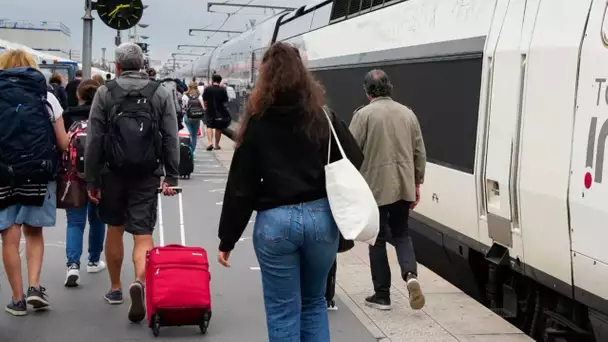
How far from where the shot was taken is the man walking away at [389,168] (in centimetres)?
606

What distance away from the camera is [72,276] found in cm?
676

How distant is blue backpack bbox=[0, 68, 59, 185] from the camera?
221 inches

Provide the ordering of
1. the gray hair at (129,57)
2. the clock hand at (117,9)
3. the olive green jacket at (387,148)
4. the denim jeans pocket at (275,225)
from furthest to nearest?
the clock hand at (117,9) < the olive green jacket at (387,148) < the gray hair at (129,57) < the denim jeans pocket at (275,225)

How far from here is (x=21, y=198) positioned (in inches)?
227

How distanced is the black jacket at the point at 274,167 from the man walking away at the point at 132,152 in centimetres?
166

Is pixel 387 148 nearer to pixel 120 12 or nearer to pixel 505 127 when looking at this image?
pixel 505 127

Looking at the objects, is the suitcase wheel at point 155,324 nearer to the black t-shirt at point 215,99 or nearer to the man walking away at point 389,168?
the man walking away at point 389,168

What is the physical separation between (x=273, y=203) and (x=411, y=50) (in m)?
5.21

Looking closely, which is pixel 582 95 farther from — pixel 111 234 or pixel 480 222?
pixel 111 234

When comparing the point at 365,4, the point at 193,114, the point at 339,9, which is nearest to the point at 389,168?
the point at 365,4

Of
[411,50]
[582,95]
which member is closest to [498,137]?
[582,95]

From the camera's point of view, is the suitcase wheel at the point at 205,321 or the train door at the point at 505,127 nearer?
the suitcase wheel at the point at 205,321

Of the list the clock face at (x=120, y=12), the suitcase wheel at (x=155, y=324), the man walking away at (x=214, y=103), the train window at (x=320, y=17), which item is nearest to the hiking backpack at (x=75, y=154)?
the suitcase wheel at (x=155, y=324)

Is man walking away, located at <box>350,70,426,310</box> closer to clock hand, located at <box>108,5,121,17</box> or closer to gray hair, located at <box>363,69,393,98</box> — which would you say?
gray hair, located at <box>363,69,393,98</box>
